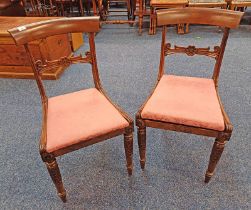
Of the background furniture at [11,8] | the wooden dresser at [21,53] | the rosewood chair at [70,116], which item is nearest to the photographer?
the rosewood chair at [70,116]

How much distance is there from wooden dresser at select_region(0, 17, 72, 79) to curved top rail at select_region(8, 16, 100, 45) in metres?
1.12

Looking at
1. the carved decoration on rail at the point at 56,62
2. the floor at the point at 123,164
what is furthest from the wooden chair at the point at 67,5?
the carved decoration on rail at the point at 56,62

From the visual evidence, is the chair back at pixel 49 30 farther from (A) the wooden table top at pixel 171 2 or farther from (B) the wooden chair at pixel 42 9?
(B) the wooden chair at pixel 42 9

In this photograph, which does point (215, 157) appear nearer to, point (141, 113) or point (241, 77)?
point (141, 113)

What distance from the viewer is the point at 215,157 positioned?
1.24 metres

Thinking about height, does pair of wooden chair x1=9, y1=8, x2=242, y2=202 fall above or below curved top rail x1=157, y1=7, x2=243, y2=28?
below

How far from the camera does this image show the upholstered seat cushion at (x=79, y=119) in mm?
1109

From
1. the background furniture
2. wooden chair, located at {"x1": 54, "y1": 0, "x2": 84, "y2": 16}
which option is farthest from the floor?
wooden chair, located at {"x1": 54, "y1": 0, "x2": 84, "y2": 16}

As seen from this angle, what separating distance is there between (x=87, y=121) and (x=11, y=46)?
5.35ft

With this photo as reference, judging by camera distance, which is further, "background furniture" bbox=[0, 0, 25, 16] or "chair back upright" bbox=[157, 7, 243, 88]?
"background furniture" bbox=[0, 0, 25, 16]

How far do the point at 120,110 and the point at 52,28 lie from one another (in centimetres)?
56

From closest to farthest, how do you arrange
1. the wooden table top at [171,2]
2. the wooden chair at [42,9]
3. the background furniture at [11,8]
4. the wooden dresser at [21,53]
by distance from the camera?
the wooden dresser at [21,53] → the wooden table top at [171,2] → the background furniture at [11,8] → the wooden chair at [42,9]

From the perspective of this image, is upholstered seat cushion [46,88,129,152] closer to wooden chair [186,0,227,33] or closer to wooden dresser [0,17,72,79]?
wooden dresser [0,17,72,79]

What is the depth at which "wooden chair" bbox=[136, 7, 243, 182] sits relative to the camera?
1.17m
